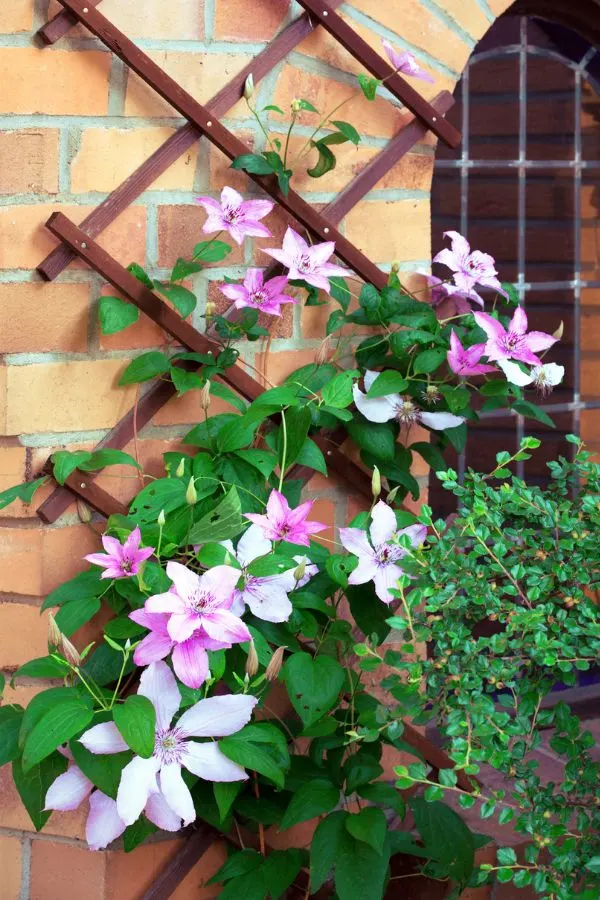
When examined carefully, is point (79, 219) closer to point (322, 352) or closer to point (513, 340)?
point (322, 352)

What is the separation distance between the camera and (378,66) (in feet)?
5.39

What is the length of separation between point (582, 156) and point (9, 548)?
125 cm

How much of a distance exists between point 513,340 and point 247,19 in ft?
1.84

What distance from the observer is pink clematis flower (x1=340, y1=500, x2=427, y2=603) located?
146 cm

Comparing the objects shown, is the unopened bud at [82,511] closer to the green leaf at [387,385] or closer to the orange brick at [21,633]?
the orange brick at [21,633]

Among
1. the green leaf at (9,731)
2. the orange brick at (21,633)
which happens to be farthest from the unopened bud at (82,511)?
the green leaf at (9,731)

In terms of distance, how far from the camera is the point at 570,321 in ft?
7.12

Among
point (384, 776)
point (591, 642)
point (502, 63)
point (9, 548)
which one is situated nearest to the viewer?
point (591, 642)

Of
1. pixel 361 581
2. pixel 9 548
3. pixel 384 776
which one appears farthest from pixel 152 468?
pixel 384 776

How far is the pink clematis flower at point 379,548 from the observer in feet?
4.80

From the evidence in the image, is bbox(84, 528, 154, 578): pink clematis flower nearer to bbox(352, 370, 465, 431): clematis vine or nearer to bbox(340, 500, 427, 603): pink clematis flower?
bbox(340, 500, 427, 603): pink clematis flower

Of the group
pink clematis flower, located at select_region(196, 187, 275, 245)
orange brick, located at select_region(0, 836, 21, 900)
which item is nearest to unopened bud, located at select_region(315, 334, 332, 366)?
pink clematis flower, located at select_region(196, 187, 275, 245)

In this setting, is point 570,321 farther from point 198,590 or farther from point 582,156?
point 198,590

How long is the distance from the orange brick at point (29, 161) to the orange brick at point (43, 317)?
123 millimetres
